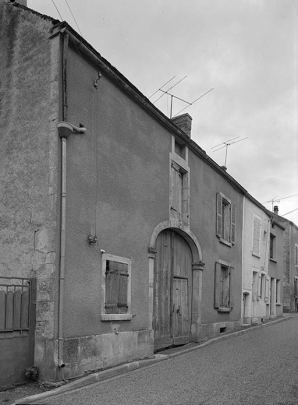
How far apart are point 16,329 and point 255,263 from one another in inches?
491

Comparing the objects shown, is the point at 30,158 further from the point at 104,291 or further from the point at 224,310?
the point at 224,310

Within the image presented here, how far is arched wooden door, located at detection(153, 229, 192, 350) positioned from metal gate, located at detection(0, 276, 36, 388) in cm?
378

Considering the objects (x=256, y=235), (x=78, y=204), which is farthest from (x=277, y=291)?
(x=78, y=204)

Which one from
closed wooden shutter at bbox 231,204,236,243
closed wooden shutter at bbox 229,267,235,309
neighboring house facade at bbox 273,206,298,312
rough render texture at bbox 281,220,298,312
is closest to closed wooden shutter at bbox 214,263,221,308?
closed wooden shutter at bbox 229,267,235,309

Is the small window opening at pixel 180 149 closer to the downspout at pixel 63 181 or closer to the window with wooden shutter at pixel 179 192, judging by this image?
the window with wooden shutter at pixel 179 192

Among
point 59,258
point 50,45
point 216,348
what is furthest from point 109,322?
point 50,45

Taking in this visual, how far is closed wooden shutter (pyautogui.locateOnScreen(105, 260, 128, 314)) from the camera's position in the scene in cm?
839

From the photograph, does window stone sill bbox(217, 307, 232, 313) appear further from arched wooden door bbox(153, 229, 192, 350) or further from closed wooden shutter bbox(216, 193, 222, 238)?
closed wooden shutter bbox(216, 193, 222, 238)

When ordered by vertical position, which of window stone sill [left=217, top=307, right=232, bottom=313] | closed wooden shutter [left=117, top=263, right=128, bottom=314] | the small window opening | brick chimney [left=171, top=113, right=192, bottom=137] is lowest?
window stone sill [left=217, top=307, right=232, bottom=313]

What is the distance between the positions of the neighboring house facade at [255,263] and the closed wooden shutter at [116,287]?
826cm

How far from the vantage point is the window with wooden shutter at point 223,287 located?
1322cm

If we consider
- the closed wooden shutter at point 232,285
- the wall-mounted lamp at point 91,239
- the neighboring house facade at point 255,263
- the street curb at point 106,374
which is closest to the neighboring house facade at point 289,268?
the neighboring house facade at point 255,263

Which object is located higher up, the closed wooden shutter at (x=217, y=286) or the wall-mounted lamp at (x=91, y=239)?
the wall-mounted lamp at (x=91, y=239)

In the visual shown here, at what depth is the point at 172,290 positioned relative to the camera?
11102mm
